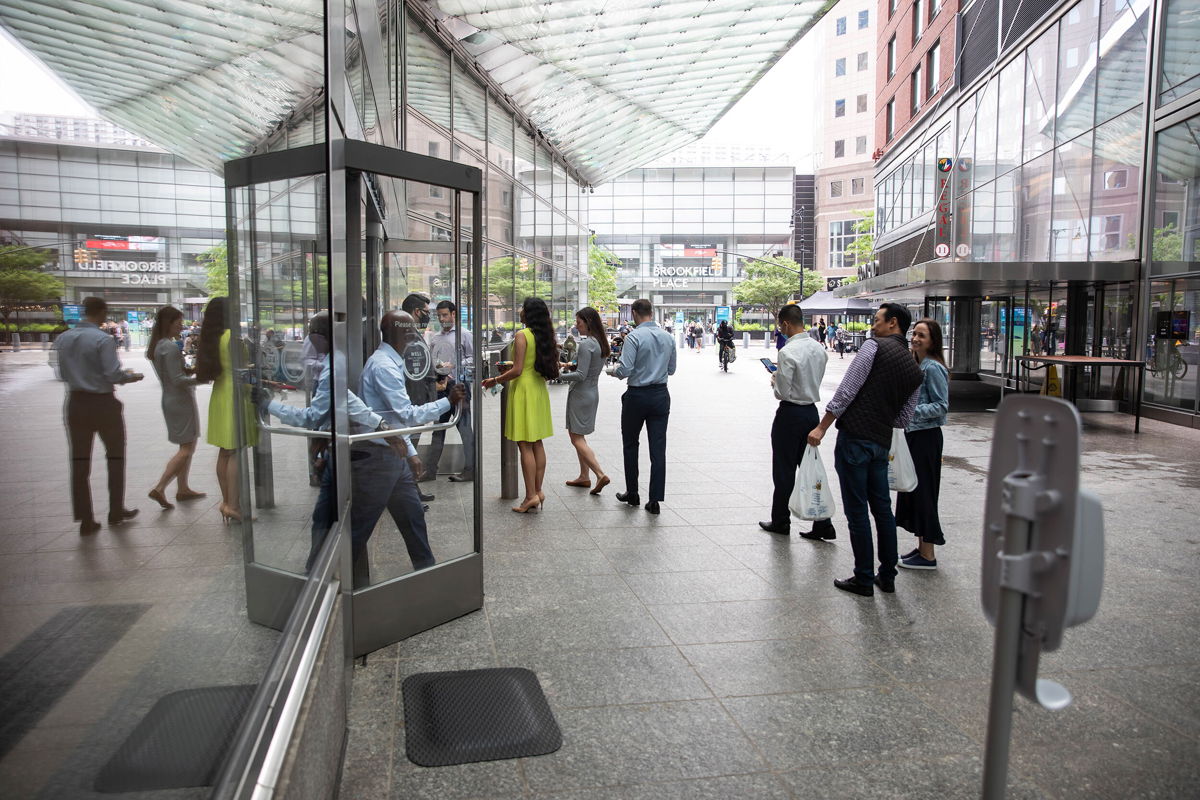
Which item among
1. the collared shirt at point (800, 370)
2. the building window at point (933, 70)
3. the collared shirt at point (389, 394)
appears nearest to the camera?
the collared shirt at point (389, 394)

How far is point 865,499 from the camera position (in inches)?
216

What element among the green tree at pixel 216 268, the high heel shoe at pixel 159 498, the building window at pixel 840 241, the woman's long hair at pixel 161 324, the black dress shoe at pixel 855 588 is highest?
the building window at pixel 840 241

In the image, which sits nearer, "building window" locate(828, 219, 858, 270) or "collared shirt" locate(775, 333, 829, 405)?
"collared shirt" locate(775, 333, 829, 405)

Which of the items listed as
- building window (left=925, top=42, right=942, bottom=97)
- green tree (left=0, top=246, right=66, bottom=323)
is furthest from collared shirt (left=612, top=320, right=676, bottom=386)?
building window (left=925, top=42, right=942, bottom=97)

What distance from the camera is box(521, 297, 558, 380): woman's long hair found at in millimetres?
7453

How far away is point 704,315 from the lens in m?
84.3

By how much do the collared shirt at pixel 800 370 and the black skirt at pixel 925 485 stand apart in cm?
81

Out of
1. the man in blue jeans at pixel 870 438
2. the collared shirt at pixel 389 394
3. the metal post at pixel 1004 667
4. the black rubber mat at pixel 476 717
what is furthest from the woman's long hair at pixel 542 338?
the metal post at pixel 1004 667

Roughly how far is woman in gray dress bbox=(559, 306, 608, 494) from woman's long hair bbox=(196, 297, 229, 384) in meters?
6.29

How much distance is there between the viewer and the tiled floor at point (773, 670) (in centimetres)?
324

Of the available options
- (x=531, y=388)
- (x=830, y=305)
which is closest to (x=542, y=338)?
(x=531, y=388)

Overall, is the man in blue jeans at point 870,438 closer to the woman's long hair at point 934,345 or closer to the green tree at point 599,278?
the woman's long hair at point 934,345

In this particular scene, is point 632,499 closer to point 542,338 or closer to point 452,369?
point 542,338

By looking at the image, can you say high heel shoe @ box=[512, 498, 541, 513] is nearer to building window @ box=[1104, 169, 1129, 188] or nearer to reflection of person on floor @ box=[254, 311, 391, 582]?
reflection of person on floor @ box=[254, 311, 391, 582]
